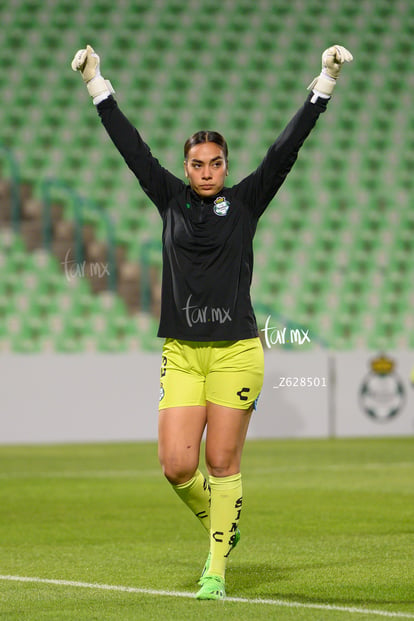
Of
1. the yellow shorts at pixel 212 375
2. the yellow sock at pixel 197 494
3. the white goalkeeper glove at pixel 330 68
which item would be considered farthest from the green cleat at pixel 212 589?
the white goalkeeper glove at pixel 330 68

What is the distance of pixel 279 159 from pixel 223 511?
1.31m

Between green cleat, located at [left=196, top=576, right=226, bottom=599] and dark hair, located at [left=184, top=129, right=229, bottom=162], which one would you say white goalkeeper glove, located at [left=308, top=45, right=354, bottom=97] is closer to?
dark hair, located at [left=184, top=129, right=229, bottom=162]

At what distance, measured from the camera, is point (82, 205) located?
49.7ft

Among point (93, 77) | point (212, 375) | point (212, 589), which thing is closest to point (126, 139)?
point (93, 77)

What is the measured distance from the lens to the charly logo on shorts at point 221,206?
14.6 feet

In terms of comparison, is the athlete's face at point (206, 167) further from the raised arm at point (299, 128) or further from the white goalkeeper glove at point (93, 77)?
the white goalkeeper glove at point (93, 77)

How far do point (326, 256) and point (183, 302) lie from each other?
40.1 ft

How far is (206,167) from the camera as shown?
4441mm

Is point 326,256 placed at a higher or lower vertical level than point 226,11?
lower

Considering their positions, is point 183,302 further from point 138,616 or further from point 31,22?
point 31,22

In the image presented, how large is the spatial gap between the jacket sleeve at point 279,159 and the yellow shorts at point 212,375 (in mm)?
548

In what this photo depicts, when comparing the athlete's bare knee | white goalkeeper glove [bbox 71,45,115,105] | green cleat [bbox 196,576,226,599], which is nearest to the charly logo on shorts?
white goalkeeper glove [bbox 71,45,115,105]

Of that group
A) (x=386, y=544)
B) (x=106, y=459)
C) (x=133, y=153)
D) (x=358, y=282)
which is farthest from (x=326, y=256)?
(x=133, y=153)

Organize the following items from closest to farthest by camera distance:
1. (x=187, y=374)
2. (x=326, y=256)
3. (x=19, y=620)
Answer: (x=19, y=620), (x=187, y=374), (x=326, y=256)
